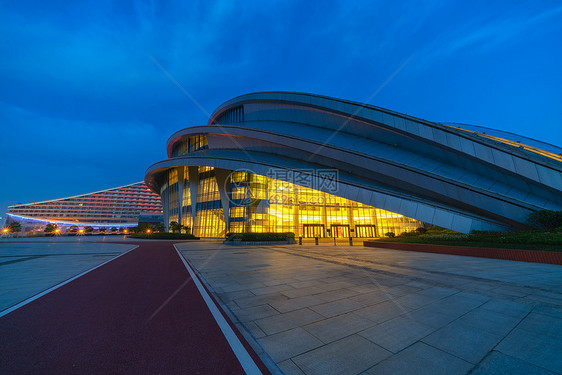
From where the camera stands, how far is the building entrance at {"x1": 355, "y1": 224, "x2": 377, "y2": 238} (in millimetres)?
38719

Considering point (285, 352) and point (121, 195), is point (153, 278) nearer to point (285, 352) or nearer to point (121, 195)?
point (285, 352)

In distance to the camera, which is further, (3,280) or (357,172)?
(357,172)

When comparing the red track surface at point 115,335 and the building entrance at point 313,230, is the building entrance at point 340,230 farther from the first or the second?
the red track surface at point 115,335

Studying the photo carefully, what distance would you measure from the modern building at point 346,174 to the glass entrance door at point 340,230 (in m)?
0.19

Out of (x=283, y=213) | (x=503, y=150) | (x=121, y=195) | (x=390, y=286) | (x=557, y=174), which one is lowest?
(x=390, y=286)

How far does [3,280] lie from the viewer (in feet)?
25.5

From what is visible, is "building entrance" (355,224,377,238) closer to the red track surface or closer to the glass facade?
the glass facade

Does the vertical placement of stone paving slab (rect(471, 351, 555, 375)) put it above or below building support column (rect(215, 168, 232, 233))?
below

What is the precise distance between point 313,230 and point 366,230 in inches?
388

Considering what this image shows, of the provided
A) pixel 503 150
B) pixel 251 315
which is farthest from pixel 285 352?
pixel 503 150

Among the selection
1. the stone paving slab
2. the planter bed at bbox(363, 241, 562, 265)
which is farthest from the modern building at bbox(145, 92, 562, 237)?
the stone paving slab

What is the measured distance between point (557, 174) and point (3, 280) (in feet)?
123

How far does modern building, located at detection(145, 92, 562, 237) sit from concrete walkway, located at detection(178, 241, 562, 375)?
16435 millimetres

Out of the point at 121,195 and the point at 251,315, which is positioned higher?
the point at 121,195
